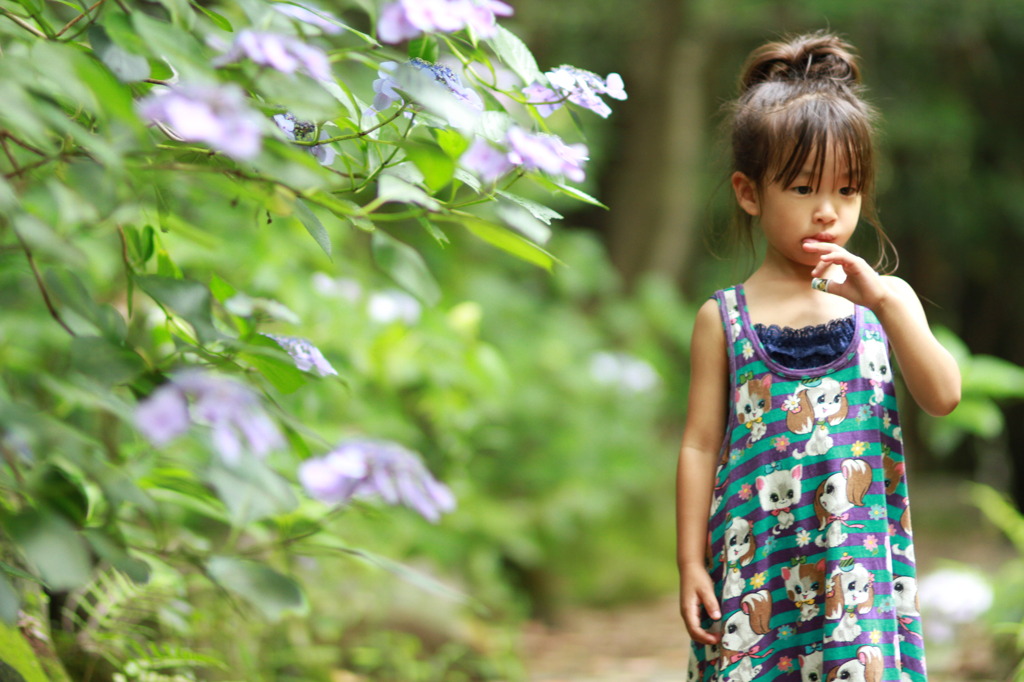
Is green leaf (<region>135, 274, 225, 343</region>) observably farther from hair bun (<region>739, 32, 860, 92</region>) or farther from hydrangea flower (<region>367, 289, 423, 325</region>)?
hydrangea flower (<region>367, 289, 423, 325</region>)

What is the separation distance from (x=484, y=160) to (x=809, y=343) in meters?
0.62

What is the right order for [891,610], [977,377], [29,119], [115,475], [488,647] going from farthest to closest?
1. [488,647]
2. [977,377]
3. [891,610]
4. [115,475]
5. [29,119]

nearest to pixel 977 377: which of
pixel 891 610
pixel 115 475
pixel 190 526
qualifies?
pixel 891 610

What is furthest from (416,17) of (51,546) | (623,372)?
(623,372)

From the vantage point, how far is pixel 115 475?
0.79 m

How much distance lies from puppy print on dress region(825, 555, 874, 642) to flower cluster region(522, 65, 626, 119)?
0.64 m

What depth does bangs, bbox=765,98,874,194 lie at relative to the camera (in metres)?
1.24

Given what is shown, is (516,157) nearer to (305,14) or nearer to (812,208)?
(305,14)

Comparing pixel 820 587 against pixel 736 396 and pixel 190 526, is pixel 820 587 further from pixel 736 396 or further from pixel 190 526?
pixel 190 526

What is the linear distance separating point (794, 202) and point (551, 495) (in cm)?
302

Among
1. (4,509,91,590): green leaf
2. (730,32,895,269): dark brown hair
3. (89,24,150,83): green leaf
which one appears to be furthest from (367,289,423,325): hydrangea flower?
(4,509,91,590): green leaf

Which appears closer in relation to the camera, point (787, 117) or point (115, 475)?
point (115, 475)

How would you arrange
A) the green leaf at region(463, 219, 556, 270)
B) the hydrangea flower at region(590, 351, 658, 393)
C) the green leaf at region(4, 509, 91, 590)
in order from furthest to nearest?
the hydrangea flower at region(590, 351, 658, 393) → the green leaf at region(463, 219, 556, 270) → the green leaf at region(4, 509, 91, 590)

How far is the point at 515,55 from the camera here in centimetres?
103
